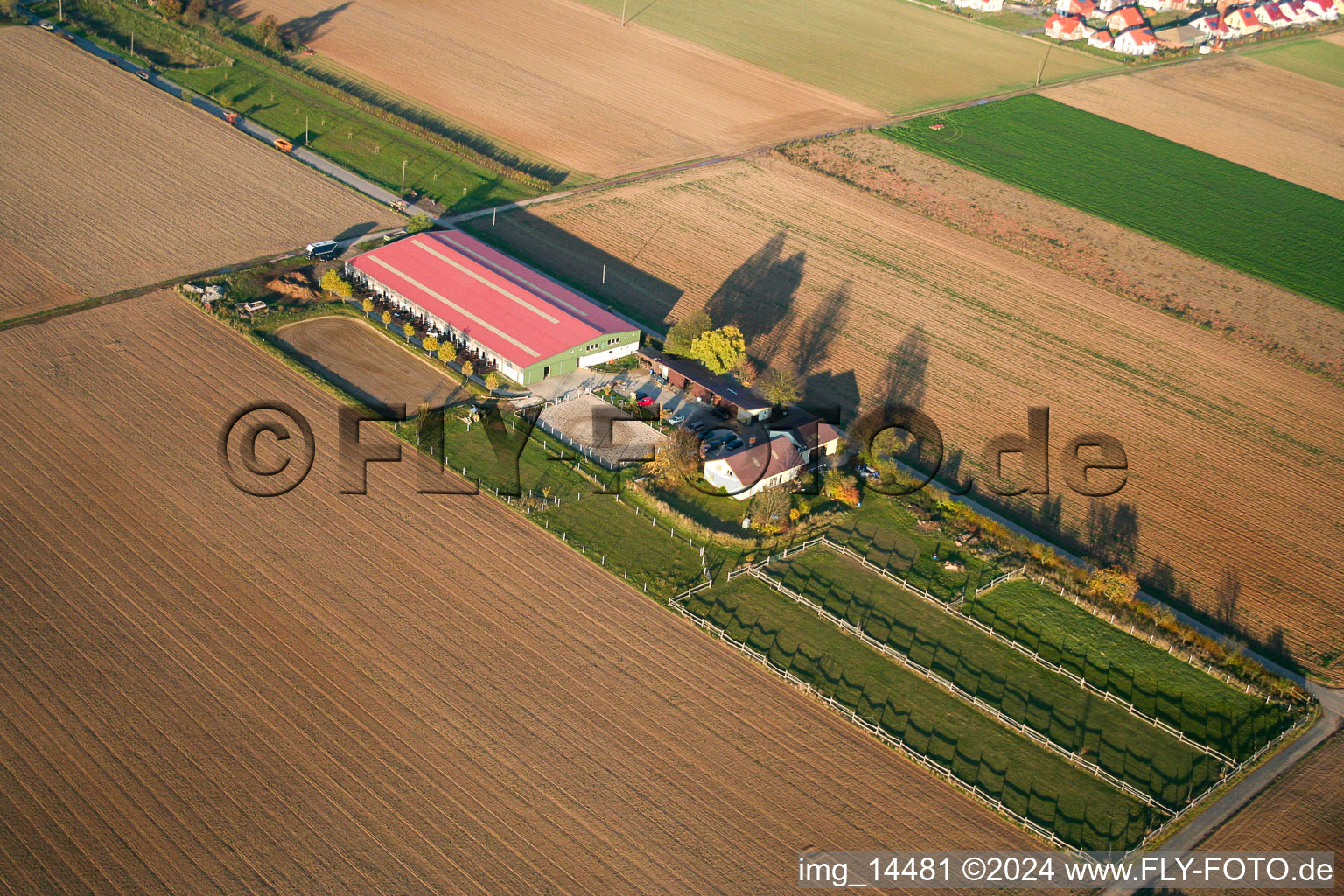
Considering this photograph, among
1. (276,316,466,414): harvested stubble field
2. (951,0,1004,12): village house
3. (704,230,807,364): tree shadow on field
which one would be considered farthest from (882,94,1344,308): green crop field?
(276,316,466,414): harvested stubble field

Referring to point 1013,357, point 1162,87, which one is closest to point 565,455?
point 1013,357

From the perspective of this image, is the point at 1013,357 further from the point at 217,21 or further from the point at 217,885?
the point at 217,21

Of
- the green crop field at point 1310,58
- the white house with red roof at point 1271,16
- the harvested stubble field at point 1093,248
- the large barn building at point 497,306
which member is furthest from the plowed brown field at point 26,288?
the white house with red roof at point 1271,16

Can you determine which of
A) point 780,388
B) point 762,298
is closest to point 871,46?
point 762,298

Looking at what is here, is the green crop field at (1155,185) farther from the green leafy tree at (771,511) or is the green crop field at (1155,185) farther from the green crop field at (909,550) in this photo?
the green leafy tree at (771,511)

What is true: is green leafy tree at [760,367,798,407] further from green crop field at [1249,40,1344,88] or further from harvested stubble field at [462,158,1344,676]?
green crop field at [1249,40,1344,88]

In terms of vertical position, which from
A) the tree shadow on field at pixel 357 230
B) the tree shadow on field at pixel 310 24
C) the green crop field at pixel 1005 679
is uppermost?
the tree shadow on field at pixel 310 24
